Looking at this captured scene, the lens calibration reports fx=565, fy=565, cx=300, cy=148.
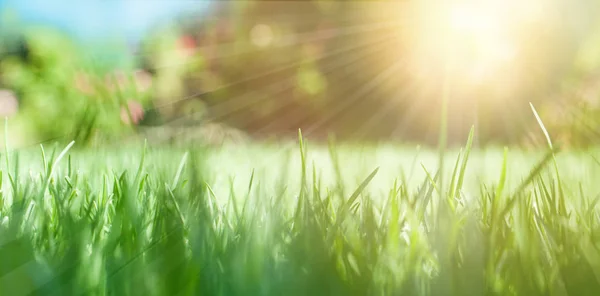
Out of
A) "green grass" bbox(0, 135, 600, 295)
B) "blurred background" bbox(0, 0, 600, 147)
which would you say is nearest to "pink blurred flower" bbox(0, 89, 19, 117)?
"blurred background" bbox(0, 0, 600, 147)

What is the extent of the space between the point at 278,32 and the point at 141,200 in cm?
627

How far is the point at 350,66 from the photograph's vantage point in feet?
21.6

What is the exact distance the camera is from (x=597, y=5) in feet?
19.5

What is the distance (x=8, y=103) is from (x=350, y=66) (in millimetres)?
3602

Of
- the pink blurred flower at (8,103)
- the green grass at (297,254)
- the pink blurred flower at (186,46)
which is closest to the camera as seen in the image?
the green grass at (297,254)

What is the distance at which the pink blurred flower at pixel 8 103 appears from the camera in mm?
5074

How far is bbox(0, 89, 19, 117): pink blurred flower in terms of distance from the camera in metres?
5.07

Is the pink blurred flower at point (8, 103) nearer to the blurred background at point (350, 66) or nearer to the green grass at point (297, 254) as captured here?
the blurred background at point (350, 66)

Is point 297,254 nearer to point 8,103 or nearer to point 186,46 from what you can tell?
point 8,103

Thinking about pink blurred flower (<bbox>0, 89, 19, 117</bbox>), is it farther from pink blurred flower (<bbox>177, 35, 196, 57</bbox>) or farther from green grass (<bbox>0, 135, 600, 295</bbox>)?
green grass (<bbox>0, 135, 600, 295</bbox>)

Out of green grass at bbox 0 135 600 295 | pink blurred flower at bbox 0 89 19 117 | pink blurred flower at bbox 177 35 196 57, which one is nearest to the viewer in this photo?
green grass at bbox 0 135 600 295

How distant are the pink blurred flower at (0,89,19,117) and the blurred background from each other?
3cm

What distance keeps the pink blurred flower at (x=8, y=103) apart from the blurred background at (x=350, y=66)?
29 mm

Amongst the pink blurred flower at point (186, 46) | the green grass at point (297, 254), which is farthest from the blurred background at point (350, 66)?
the green grass at point (297, 254)
